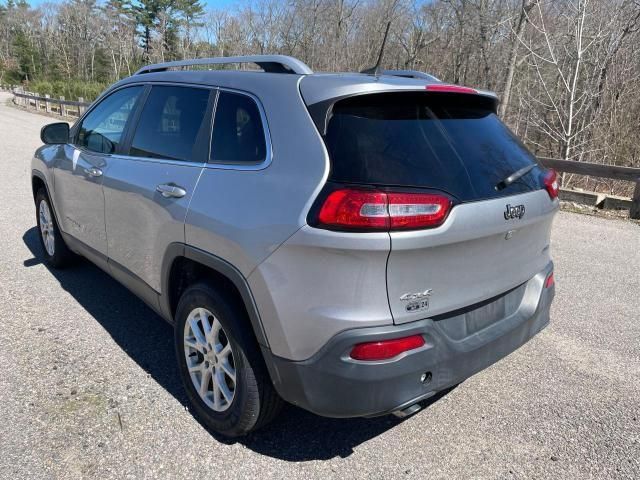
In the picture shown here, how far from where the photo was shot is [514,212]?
95.4 inches

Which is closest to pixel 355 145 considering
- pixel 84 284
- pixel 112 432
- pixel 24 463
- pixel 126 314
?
pixel 112 432

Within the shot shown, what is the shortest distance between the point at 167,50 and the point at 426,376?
60910mm

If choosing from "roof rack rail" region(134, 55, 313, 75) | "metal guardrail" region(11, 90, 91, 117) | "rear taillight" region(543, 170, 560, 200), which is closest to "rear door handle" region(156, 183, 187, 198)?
"roof rack rail" region(134, 55, 313, 75)

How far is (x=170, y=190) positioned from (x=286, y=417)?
1.42 meters

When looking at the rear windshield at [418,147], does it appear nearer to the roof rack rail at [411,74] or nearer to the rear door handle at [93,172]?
the roof rack rail at [411,74]

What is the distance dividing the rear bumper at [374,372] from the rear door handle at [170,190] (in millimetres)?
1040

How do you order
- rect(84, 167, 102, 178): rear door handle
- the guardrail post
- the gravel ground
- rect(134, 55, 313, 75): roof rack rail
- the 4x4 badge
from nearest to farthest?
the 4x4 badge < the gravel ground < rect(134, 55, 313, 75): roof rack rail < rect(84, 167, 102, 178): rear door handle < the guardrail post

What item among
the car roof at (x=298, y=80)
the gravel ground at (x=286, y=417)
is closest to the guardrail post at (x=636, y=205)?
the gravel ground at (x=286, y=417)

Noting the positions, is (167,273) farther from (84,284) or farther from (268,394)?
(84,284)

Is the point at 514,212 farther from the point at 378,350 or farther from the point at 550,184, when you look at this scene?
the point at 378,350

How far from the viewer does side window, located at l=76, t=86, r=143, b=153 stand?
11.9 ft

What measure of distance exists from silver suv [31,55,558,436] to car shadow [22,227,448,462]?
25 centimetres

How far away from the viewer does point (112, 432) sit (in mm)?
2688

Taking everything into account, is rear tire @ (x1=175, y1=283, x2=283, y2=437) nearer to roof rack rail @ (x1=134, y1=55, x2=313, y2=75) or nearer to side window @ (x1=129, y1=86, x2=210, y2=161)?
side window @ (x1=129, y1=86, x2=210, y2=161)
